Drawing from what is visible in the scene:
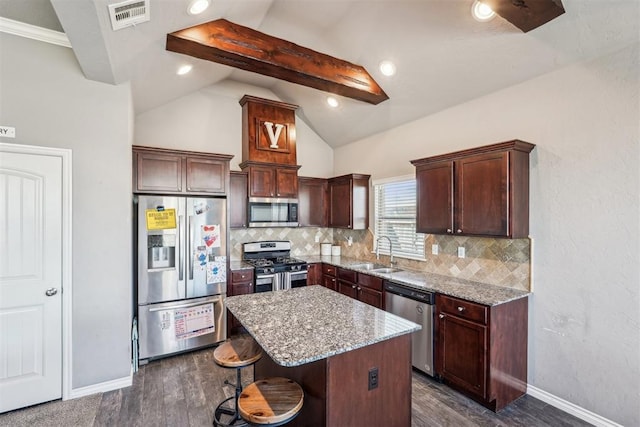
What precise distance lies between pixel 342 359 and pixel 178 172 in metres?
2.92

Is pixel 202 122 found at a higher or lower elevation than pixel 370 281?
higher

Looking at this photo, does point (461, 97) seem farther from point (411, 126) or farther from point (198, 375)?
point (198, 375)

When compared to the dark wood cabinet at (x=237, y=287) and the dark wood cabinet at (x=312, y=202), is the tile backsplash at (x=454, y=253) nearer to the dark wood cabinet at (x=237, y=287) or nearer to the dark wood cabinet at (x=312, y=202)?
the dark wood cabinet at (x=312, y=202)

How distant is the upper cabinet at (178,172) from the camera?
3.44m

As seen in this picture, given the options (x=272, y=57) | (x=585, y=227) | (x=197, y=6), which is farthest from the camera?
(x=272, y=57)

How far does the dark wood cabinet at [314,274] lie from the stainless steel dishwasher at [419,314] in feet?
5.04

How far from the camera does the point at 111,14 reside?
1935mm

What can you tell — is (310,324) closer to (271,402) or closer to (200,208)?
(271,402)

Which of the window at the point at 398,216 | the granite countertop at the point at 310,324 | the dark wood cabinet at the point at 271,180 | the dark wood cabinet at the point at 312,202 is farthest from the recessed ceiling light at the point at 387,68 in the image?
the granite countertop at the point at 310,324

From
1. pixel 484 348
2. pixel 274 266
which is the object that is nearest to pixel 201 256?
pixel 274 266

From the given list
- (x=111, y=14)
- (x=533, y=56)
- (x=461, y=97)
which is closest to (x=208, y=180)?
(x=111, y=14)

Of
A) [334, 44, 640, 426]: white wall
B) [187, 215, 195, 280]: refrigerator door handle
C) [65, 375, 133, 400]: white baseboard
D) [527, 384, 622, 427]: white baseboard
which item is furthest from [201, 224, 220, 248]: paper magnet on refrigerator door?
[527, 384, 622, 427]: white baseboard

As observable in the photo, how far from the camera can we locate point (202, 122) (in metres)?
4.58

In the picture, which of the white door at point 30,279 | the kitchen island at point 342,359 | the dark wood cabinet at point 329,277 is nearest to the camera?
the kitchen island at point 342,359
